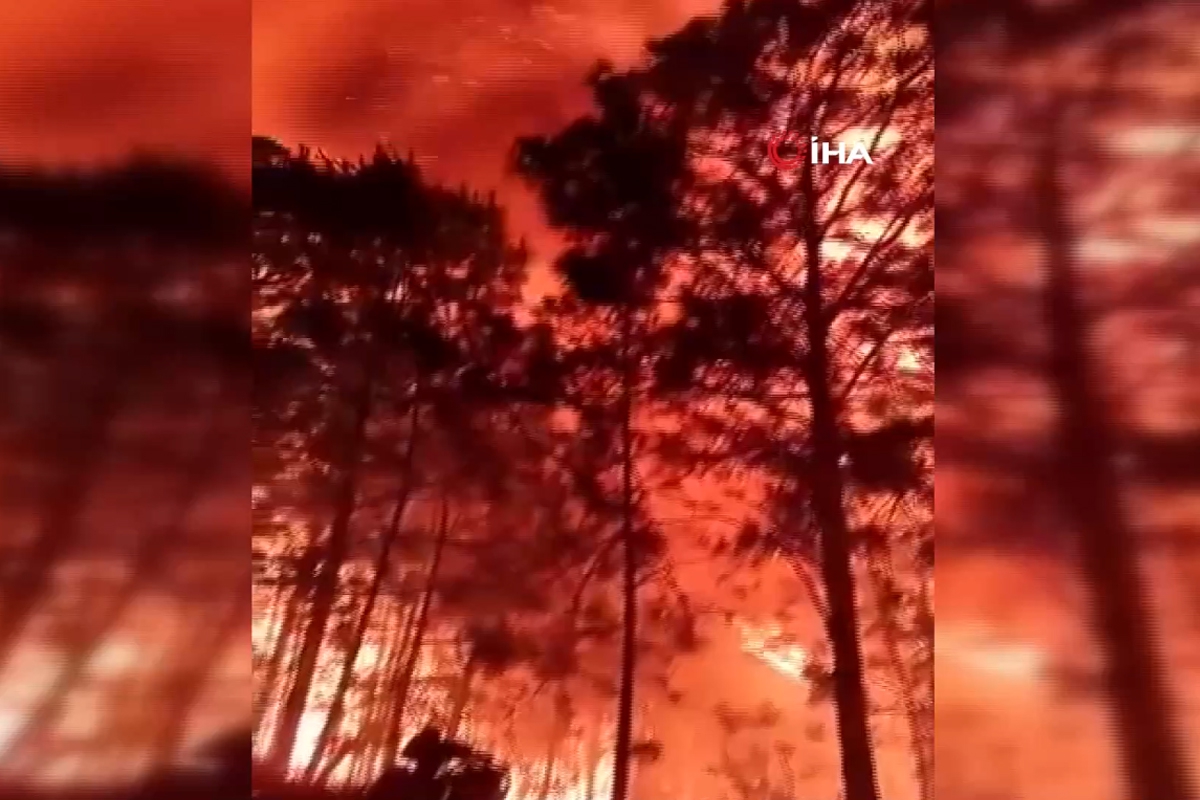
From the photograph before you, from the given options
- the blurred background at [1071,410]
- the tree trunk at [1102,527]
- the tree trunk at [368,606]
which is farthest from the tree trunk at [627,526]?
the tree trunk at [1102,527]

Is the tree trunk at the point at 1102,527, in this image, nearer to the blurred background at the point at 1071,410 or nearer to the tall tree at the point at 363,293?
the blurred background at the point at 1071,410

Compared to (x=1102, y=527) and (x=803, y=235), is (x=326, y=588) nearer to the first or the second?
(x=803, y=235)

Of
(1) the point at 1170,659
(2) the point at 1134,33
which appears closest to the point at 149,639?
(1) the point at 1170,659

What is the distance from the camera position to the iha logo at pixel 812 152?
3.59 feet

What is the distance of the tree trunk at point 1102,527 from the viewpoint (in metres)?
1.11

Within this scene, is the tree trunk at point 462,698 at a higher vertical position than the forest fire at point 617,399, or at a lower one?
lower

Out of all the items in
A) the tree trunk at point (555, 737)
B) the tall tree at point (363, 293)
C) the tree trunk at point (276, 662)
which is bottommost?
the tree trunk at point (555, 737)

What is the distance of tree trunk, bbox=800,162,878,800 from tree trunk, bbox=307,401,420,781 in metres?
0.49

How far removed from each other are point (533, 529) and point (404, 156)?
1.58ft

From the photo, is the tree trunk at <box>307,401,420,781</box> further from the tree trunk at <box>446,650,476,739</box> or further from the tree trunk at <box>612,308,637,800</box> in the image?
the tree trunk at <box>612,308,637,800</box>

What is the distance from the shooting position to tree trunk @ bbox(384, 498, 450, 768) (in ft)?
3.66

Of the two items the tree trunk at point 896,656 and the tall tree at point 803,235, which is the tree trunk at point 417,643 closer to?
the tall tree at point 803,235

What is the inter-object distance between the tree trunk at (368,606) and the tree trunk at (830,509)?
0.49 m

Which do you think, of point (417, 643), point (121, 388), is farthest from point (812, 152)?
point (121, 388)
